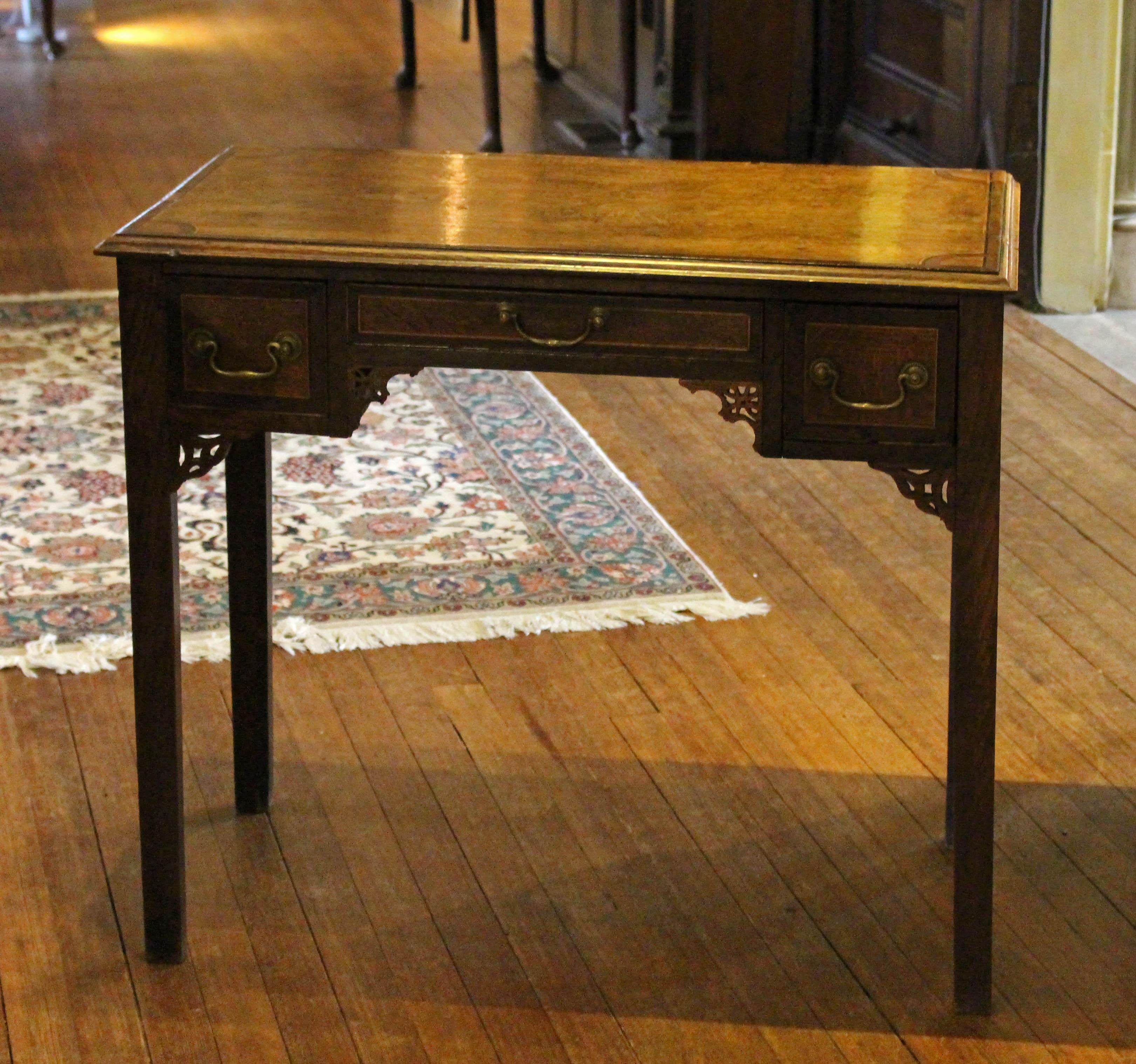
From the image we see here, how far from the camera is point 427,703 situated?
9.12 feet

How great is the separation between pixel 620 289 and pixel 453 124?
5.04 metres

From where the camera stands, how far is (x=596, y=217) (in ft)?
6.67

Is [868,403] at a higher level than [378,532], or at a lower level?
higher

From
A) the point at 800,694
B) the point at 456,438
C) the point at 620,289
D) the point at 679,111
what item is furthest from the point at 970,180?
the point at 679,111

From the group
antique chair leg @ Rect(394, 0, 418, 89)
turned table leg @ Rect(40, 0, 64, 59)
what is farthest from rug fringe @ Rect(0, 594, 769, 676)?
turned table leg @ Rect(40, 0, 64, 59)

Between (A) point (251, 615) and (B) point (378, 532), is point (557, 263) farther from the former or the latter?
(B) point (378, 532)

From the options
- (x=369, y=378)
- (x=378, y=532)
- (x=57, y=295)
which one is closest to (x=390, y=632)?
(x=378, y=532)

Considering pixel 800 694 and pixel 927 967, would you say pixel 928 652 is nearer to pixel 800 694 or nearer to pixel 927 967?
pixel 800 694

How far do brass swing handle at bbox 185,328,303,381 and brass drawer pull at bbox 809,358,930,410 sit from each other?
532mm

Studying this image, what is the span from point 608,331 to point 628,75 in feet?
14.5

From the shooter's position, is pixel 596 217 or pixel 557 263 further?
pixel 596 217

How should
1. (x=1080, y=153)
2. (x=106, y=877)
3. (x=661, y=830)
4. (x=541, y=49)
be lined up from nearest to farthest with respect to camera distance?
1. (x=106, y=877)
2. (x=661, y=830)
3. (x=1080, y=153)
4. (x=541, y=49)

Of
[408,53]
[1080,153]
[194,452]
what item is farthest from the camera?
[408,53]

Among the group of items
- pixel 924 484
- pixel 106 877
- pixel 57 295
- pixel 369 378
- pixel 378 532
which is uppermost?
pixel 369 378
